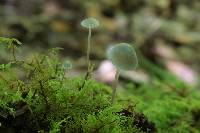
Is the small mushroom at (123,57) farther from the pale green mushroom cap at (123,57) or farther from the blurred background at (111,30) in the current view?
the blurred background at (111,30)

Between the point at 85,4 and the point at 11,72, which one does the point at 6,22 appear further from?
the point at 11,72

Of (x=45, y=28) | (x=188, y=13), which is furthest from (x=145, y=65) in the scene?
(x=188, y=13)

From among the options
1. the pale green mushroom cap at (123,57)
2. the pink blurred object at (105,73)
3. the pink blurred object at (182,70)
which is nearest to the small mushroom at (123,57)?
the pale green mushroom cap at (123,57)

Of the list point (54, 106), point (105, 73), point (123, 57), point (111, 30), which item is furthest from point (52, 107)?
point (111, 30)

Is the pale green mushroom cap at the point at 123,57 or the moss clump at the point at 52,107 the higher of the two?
the pale green mushroom cap at the point at 123,57

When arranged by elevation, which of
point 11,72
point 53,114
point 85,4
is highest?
point 85,4

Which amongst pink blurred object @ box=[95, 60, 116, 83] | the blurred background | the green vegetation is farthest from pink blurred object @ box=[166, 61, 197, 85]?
the green vegetation
